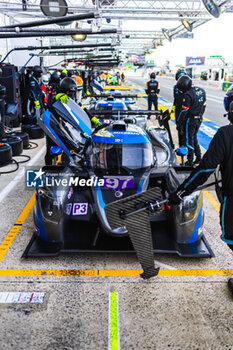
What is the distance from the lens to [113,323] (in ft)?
9.49

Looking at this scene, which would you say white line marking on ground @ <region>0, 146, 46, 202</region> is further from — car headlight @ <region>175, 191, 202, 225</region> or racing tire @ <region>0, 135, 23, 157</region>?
car headlight @ <region>175, 191, 202, 225</region>

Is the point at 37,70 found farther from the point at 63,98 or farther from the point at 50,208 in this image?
the point at 50,208

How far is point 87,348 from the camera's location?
2.62 meters

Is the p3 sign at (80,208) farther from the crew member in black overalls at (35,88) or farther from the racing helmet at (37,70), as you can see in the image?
the racing helmet at (37,70)

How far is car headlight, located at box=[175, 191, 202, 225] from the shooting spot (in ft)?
12.2

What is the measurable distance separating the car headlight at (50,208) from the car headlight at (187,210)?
137 cm

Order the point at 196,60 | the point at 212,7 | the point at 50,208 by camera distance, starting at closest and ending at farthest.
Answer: the point at 50,208 → the point at 212,7 → the point at 196,60

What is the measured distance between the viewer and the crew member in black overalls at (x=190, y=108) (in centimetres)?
736

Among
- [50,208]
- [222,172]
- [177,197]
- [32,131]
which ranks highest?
[222,172]

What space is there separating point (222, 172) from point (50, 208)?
1.99 m

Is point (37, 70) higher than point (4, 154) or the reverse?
higher

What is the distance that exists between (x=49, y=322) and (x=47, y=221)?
3.91 feet

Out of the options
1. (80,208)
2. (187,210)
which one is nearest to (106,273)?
(80,208)

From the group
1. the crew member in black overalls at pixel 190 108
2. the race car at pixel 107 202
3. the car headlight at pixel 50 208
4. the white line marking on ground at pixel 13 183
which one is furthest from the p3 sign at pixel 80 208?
the crew member in black overalls at pixel 190 108
